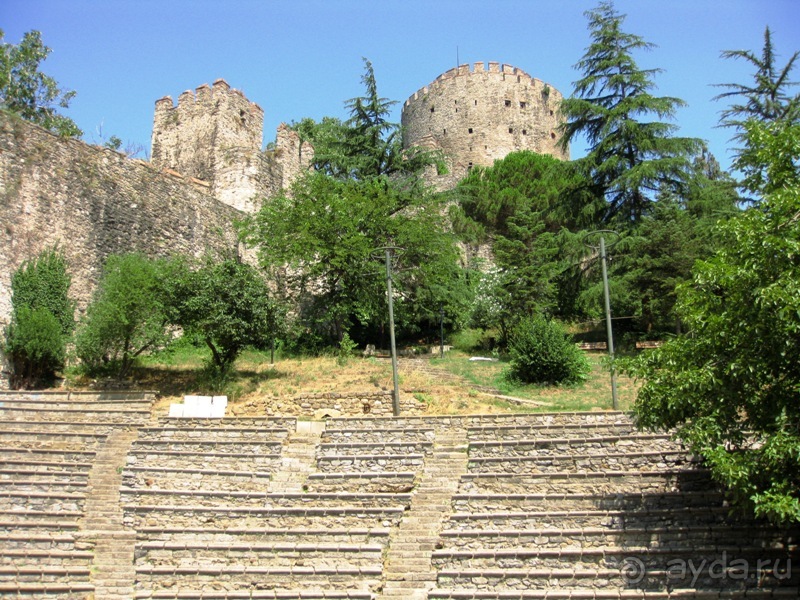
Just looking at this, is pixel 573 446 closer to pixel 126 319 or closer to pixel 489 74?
pixel 126 319

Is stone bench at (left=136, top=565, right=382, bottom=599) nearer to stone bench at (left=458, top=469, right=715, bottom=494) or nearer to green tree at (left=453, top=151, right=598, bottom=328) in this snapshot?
stone bench at (left=458, top=469, right=715, bottom=494)

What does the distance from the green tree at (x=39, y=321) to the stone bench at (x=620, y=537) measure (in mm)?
11444

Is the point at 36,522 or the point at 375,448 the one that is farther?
the point at 375,448

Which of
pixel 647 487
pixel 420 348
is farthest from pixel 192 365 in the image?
pixel 647 487

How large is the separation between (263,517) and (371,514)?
186 cm

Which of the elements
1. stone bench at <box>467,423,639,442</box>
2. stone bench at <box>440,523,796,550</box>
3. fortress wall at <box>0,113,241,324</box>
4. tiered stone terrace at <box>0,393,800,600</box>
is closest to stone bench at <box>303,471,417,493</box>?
tiered stone terrace at <box>0,393,800,600</box>

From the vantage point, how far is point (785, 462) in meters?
8.45

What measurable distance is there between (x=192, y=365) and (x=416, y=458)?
942 centimetres

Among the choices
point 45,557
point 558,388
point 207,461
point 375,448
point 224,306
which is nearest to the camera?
point 45,557

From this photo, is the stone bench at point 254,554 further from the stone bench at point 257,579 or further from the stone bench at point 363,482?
the stone bench at point 363,482

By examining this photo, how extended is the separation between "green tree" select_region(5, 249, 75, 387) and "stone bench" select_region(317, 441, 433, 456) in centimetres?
804

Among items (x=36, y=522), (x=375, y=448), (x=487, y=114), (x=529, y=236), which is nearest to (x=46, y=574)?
(x=36, y=522)

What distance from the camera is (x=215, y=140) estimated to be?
27656mm

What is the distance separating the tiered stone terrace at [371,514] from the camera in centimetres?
1009
